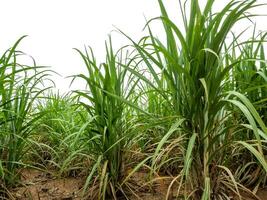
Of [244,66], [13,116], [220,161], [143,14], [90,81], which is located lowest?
[220,161]

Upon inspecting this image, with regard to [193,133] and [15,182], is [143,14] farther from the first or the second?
[15,182]

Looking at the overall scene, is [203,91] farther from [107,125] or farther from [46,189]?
[46,189]

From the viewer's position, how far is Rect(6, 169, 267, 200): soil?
1227 millimetres

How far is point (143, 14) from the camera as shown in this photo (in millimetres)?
1244

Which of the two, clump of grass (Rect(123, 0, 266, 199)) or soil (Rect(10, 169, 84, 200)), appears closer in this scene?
clump of grass (Rect(123, 0, 266, 199))

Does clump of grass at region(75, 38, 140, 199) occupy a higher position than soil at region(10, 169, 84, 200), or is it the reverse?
clump of grass at region(75, 38, 140, 199)

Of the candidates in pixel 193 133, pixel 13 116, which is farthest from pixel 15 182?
pixel 193 133

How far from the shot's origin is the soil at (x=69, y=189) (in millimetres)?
1227

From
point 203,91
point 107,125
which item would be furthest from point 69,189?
point 203,91

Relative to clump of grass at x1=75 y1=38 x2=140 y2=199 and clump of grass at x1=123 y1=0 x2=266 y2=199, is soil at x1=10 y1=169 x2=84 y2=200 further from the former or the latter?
clump of grass at x1=123 y1=0 x2=266 y2=199

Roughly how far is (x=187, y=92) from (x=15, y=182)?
2.73ft

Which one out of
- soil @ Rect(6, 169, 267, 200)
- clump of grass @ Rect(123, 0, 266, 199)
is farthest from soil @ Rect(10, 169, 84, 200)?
clump of grass @ Rect(123, 0, 266, 199)

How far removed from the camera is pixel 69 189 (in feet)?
4.84

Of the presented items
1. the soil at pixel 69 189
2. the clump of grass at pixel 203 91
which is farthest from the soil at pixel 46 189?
the clump of grass at pixel 203 91
